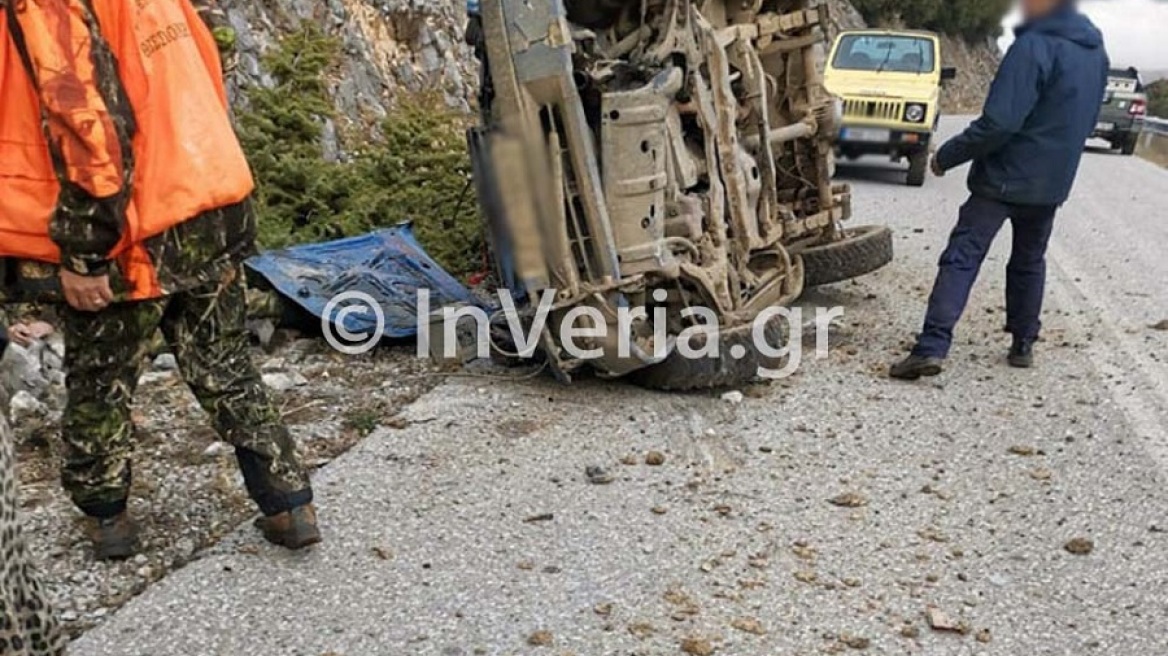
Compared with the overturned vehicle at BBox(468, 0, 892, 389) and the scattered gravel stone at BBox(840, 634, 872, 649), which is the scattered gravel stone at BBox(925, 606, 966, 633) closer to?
the scattered gravel stone at BBox(840, 634, 872, 649)

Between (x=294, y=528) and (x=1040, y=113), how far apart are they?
3920 mm

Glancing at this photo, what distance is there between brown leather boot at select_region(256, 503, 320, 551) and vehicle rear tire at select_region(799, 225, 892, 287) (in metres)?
3.70

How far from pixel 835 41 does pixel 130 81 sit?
13020 millimetres

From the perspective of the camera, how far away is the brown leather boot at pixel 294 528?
3219 millimetres

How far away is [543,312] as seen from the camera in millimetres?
4500

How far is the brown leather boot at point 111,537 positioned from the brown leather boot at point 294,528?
0.40 metres

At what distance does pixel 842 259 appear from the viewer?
244 inches

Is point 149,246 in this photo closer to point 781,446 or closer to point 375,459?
point 375,459

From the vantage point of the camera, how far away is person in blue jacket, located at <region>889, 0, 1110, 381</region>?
4879 millimetres

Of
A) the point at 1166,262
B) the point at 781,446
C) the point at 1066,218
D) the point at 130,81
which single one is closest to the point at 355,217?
the point at 781,446

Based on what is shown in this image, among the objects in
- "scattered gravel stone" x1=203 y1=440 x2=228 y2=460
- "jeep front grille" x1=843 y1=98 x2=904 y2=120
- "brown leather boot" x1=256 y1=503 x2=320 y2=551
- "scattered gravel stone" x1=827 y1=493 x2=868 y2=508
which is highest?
"brown leather boot" x1=256 y1=503 x2=320 y2=551

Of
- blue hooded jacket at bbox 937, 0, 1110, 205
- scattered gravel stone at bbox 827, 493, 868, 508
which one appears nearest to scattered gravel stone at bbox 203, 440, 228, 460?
scattered gravel stone at bbox 827, 493, 868, 508

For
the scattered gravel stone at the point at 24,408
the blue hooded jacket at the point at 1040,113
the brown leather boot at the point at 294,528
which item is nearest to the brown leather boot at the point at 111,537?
the brown leather boot at the point at 294,528

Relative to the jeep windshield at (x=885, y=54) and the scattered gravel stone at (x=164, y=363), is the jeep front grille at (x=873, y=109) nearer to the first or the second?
the jeep windshield at (x=885, y=54)
